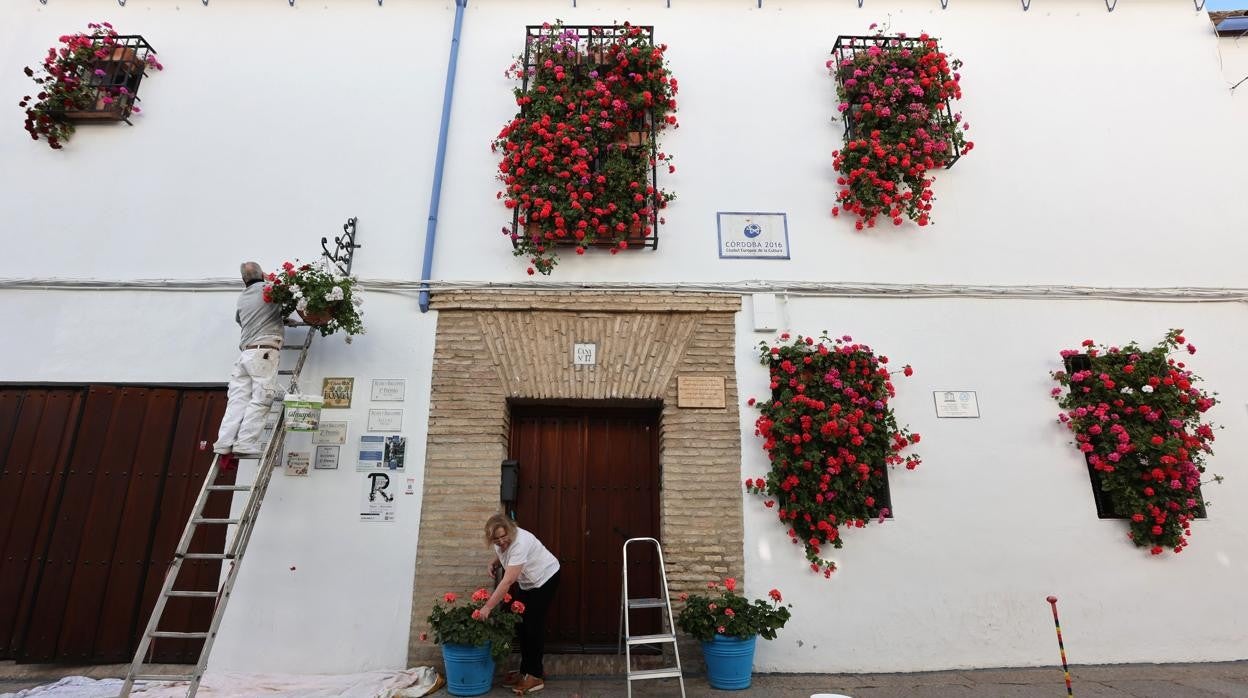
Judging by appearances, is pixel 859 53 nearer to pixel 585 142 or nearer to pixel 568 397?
pixel 585 142

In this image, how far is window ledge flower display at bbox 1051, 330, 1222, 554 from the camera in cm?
468

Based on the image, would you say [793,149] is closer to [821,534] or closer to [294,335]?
[821,534]

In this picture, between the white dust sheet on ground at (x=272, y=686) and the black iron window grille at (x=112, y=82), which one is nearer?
the white dust sheet on ground at (x=272, y=686)

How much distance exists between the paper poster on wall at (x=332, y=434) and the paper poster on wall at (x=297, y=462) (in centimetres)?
12

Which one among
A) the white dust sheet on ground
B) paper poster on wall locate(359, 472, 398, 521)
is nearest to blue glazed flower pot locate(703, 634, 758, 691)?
the white dust sheet on ground

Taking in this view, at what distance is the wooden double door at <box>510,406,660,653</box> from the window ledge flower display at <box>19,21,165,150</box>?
4416mm

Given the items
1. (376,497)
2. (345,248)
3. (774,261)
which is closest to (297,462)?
(376,497)

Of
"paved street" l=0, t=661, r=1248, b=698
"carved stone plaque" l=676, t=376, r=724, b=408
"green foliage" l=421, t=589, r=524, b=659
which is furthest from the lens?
"carved stone plaque" l=676, t=376, r=724, b=408

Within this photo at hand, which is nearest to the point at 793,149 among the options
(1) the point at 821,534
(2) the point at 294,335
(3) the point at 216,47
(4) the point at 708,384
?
(4) the point at 708,384

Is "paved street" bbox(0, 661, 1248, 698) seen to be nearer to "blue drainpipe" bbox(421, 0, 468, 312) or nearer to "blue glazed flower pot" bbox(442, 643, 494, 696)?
"blue glazed flower pot" bbox(442, 643, 494, 696)

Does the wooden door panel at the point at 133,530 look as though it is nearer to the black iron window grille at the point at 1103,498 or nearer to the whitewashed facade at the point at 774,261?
the whitewashed facade at the point at 774,261

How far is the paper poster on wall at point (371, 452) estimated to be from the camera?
4746 mm

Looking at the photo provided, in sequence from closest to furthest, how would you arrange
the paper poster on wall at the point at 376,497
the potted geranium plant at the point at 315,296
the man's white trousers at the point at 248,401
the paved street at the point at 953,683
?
the paved street at the point at 953,683 < the man's white trousers at the point at 248,401 < the potted geranium plant at the point at 315,296 < the paper poster on wall at the point at 376,497

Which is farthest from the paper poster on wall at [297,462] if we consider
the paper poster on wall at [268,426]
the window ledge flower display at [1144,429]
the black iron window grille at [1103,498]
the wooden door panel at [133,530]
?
the black iron window grille at [1103,498]
